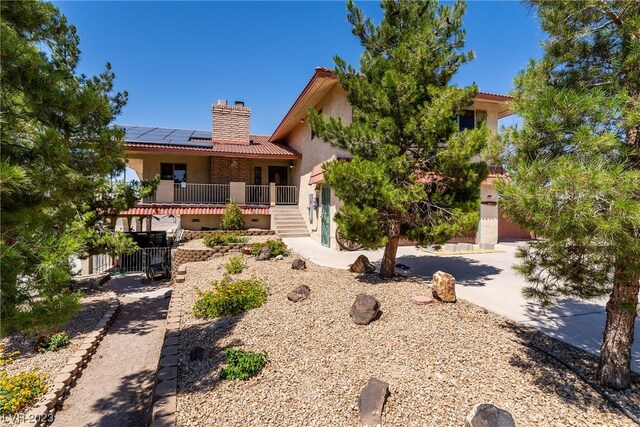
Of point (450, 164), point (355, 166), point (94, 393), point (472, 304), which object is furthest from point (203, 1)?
point (472, 304)

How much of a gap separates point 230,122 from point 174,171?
4742 mm

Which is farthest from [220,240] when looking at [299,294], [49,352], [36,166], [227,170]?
[36,166]

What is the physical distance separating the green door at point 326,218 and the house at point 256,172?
4cm

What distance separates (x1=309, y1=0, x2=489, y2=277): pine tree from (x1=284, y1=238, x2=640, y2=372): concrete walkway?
1707 millimetres

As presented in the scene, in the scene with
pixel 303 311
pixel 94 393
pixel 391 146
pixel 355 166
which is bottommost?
pixel 94 393

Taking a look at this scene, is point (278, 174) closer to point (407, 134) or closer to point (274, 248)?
point (274, 248)

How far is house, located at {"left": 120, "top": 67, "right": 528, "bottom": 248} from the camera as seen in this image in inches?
532

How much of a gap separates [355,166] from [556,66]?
3755 millimetres

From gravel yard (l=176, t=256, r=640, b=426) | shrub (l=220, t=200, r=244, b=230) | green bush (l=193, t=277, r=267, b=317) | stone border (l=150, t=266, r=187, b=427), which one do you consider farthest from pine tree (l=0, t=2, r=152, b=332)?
shrub (l=220, t=200, r=244, b=230)

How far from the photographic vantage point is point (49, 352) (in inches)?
224

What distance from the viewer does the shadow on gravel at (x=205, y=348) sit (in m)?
3.89

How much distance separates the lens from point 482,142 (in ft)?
21.8

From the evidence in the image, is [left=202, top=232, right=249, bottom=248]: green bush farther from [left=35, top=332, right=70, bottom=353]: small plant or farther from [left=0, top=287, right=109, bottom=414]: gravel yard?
[left=35, top=332, right=70, bottom=353]: small plant

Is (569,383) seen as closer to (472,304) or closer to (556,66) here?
(472,304)
